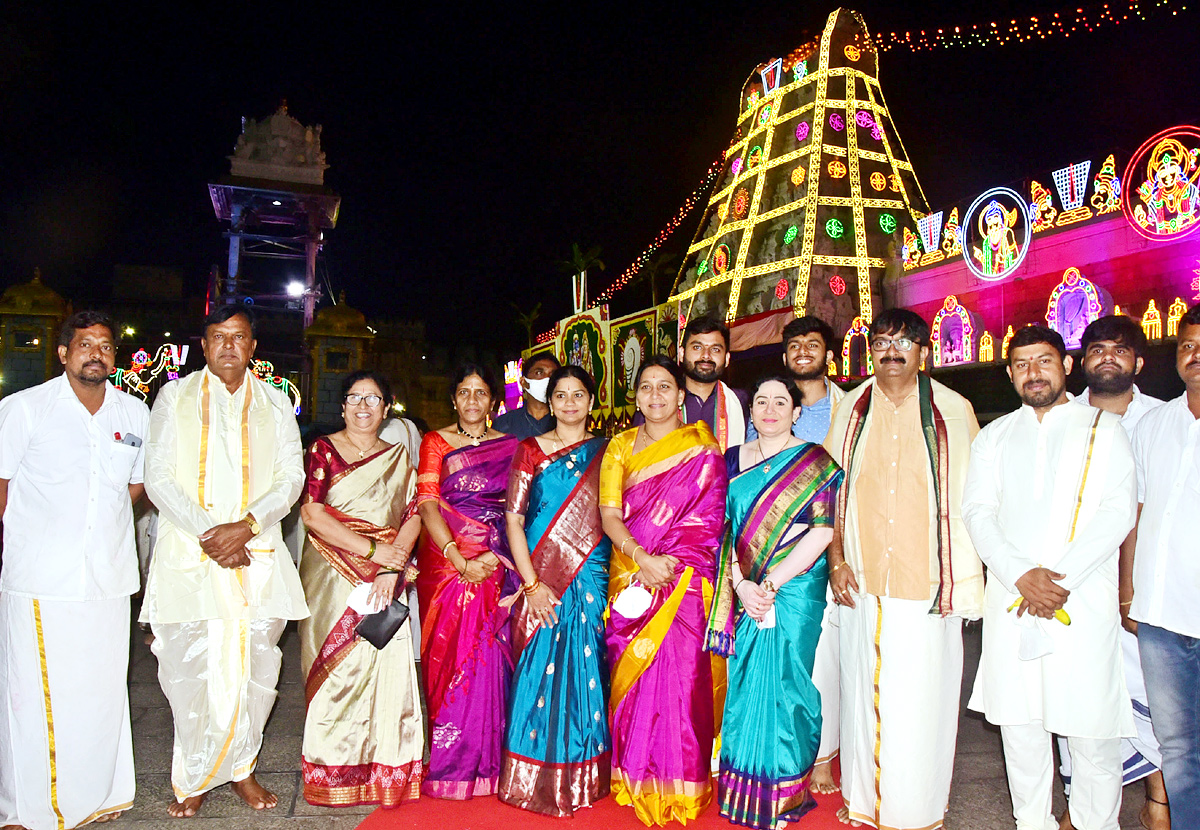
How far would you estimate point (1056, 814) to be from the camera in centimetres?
306

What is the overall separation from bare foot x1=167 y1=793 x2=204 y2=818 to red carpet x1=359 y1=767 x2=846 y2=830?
689 millimetres

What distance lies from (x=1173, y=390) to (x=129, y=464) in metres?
10.6

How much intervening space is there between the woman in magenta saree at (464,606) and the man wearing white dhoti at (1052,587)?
6.22 ft

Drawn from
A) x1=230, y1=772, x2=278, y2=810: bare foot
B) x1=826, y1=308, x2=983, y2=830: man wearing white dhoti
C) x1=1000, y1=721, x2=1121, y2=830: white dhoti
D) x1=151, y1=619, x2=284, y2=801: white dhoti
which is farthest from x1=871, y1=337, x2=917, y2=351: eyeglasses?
x1=230, y1=772, x2=278, y2=810: bare foot

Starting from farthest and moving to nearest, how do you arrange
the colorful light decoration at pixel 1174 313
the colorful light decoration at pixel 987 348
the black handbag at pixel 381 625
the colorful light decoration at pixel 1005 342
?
the colorful light decoration at pixel 987 348 → the colorful light decoration at pixel 1005 342 → the colorful light decoration at pixel 1174 313 → the black handbag at pixel 381 625

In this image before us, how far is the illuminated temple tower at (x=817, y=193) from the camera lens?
774 inches

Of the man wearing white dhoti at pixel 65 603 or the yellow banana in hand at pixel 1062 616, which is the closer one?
the yellow banana in hand at pixel 1062 616

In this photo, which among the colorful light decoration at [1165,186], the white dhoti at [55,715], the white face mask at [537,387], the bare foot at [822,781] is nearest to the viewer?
the white dhoti at [55,715]

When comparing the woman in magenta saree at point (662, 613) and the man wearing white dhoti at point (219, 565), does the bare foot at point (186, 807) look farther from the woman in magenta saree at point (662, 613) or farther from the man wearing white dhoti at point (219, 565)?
the woman in magenta saree at point (662, 613)

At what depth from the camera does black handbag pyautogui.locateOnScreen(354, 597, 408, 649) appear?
10.3 feet

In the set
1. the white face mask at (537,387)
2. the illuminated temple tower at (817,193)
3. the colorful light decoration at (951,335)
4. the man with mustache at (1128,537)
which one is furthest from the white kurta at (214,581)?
the illuminated temple tower at (817,193)

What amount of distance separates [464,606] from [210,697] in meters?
1.07

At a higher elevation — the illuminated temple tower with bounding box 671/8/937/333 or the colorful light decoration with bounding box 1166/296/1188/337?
the illuminated temple tower with bounding box 671/8/937/333

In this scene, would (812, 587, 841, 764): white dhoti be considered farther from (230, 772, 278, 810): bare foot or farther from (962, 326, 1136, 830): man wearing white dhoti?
(230, 772, 278, 810): bare foot
